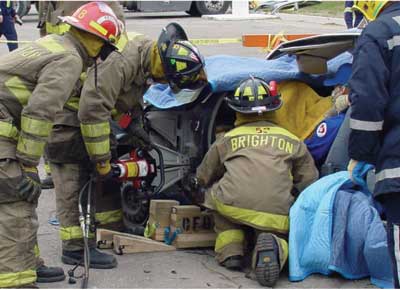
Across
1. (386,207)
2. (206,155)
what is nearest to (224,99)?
(206,155)

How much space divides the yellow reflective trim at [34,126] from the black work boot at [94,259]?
115cm

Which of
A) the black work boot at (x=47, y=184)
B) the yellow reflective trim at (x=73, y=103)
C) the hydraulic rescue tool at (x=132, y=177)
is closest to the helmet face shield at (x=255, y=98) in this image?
the hydraulic rescue tool at (x=132, y=177)

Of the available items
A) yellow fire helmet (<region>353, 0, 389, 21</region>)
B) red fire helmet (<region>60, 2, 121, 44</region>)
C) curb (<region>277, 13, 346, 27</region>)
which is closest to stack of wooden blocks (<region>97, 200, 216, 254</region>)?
red fire helmet (<region>60, 2, 121, 44</region>)

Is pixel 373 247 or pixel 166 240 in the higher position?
pixel 373 247

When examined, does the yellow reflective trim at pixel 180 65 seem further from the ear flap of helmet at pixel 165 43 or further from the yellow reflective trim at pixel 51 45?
the yellow reflective trim at pixel 51 45

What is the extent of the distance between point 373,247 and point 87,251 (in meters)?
1.63

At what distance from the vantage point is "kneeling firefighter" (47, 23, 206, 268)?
15.9 ft

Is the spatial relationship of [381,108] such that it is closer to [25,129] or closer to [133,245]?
[25,129]

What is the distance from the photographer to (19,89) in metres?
4.29

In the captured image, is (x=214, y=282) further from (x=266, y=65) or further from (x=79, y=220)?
(x=266, y=65)

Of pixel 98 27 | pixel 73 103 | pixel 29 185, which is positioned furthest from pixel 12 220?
pixel 98 27

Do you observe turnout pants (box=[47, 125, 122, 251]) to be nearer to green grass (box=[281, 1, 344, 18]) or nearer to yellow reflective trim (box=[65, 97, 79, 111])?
yellow reflective trim (box=[65, 97, 79, 111])

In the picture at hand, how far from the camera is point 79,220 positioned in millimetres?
5078

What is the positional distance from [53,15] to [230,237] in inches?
127
